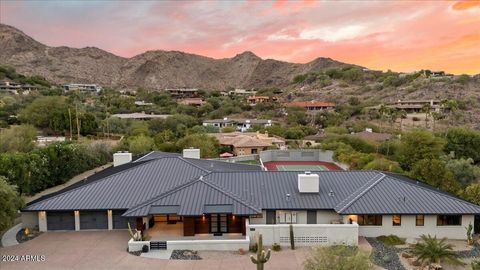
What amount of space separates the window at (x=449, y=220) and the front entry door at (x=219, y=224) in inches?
543

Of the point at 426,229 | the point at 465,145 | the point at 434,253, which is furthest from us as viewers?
the point at 465,145

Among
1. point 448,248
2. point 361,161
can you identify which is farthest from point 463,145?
point 448,248

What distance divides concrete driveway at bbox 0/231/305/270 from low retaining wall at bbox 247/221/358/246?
1.03m

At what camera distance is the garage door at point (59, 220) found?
25.7 meters

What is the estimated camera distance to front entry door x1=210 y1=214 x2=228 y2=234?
80.9 ft

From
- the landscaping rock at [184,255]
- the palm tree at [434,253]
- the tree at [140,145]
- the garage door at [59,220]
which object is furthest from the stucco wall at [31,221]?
the tree at [140,145]

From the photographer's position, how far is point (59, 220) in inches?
1015

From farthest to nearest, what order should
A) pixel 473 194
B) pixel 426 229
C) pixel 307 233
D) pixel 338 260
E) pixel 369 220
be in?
pixel 473 194, pixel 369 220, pixel 426 229, pixel 307 233, pixel 338 260

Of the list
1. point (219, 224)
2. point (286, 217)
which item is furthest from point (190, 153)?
point (286, 217)

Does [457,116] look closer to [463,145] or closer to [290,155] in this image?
[463,145]

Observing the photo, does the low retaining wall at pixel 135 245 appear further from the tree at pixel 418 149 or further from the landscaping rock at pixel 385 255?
the tree at pixel 418 149

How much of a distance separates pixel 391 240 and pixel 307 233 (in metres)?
5.43

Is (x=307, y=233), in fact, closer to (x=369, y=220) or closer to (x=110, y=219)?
(x=369, y=220)

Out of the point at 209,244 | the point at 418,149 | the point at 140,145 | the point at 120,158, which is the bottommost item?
the point at 209,244
